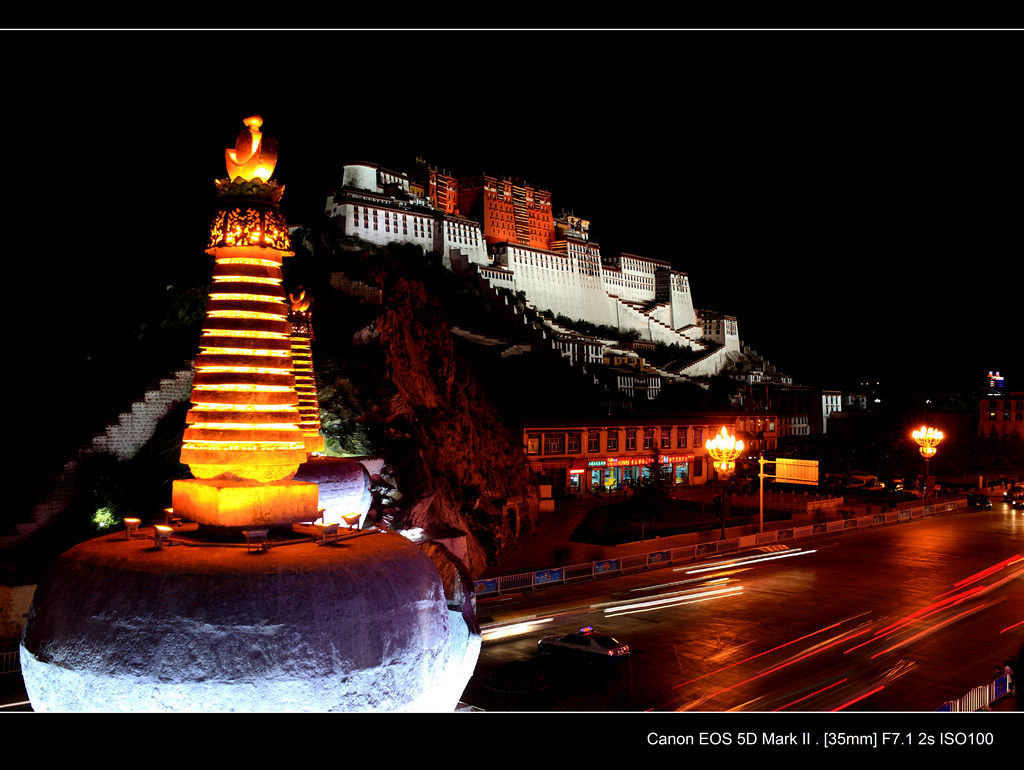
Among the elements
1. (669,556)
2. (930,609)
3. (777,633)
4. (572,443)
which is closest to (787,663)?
(777,633)

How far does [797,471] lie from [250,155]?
3528 centimetres

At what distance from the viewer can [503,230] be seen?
96.4 m

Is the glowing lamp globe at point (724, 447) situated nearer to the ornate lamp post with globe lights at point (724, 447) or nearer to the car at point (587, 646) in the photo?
the ornate lamp post with globe lights at point (724, 447)

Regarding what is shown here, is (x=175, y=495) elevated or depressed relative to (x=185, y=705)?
elevated

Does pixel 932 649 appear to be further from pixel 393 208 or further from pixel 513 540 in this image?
pixel 393 208

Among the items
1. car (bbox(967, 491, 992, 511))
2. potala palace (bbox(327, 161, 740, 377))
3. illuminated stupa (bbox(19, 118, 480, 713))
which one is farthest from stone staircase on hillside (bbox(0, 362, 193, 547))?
potala palace (bbox(327, 161, 740, 377))

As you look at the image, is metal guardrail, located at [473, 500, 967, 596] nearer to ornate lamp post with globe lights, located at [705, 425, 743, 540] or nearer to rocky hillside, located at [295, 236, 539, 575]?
rocky hillside, located at [295, 236, 539, 575]

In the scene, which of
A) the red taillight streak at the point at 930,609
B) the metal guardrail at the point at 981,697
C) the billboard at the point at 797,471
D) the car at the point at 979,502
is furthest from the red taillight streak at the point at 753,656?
the car at the point at 979,502

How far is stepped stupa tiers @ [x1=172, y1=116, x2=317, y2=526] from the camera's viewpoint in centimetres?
998

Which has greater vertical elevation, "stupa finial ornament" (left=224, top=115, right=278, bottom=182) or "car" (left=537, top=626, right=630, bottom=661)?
"stupa finial ornament" (left=224, top=115, right=278, bottom=182)

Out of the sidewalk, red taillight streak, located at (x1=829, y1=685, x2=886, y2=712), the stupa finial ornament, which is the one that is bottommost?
red taillight streak, located at (x1=829, y1=685, x2=886, y2=712)

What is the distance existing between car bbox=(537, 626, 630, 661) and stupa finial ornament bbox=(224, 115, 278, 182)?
11.6 m

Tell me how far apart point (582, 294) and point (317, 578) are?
92.8m

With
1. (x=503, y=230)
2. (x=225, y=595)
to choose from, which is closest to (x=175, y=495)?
(x=225, y=595)
